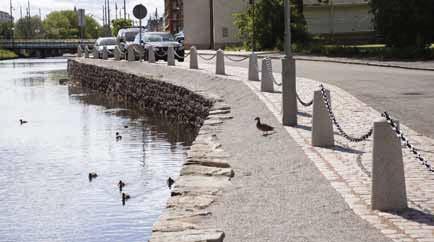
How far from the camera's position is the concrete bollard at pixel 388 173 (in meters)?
7.46

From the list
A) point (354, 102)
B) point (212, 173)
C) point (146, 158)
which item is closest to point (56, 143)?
point (146, 158)

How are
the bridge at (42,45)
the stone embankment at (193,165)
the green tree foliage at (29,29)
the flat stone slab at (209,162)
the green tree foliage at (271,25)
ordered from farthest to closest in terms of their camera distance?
the green tree foliage at (29,29)
the bridge at (42,45)
the green tree foliage at (271,25)
the flat stone slab at (209,162)
the stone embankment at (193,165)

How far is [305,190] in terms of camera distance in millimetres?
8602

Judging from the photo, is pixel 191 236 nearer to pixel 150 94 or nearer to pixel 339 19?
pixel 150 94

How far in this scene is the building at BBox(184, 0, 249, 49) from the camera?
70188 mm

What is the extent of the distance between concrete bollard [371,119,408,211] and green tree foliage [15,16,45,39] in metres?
182

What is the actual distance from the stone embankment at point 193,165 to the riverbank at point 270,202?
0.07 ft

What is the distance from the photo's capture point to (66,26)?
190 m

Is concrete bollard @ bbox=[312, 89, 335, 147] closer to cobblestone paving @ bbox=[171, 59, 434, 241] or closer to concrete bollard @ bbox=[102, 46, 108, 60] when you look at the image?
cobblestone paving @ bbox=[171, 59, 434, 241]

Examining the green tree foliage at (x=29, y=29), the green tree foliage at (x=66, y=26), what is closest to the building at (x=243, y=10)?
the green tree foliage at (x=66, y=26)

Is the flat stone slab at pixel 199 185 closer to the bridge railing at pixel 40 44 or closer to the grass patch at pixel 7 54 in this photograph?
the grass patch at pixel 7 54

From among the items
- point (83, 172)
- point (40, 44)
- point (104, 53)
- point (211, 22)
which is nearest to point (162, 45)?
point (104, 53)

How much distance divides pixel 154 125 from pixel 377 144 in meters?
17.8

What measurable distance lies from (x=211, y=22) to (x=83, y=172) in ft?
187
